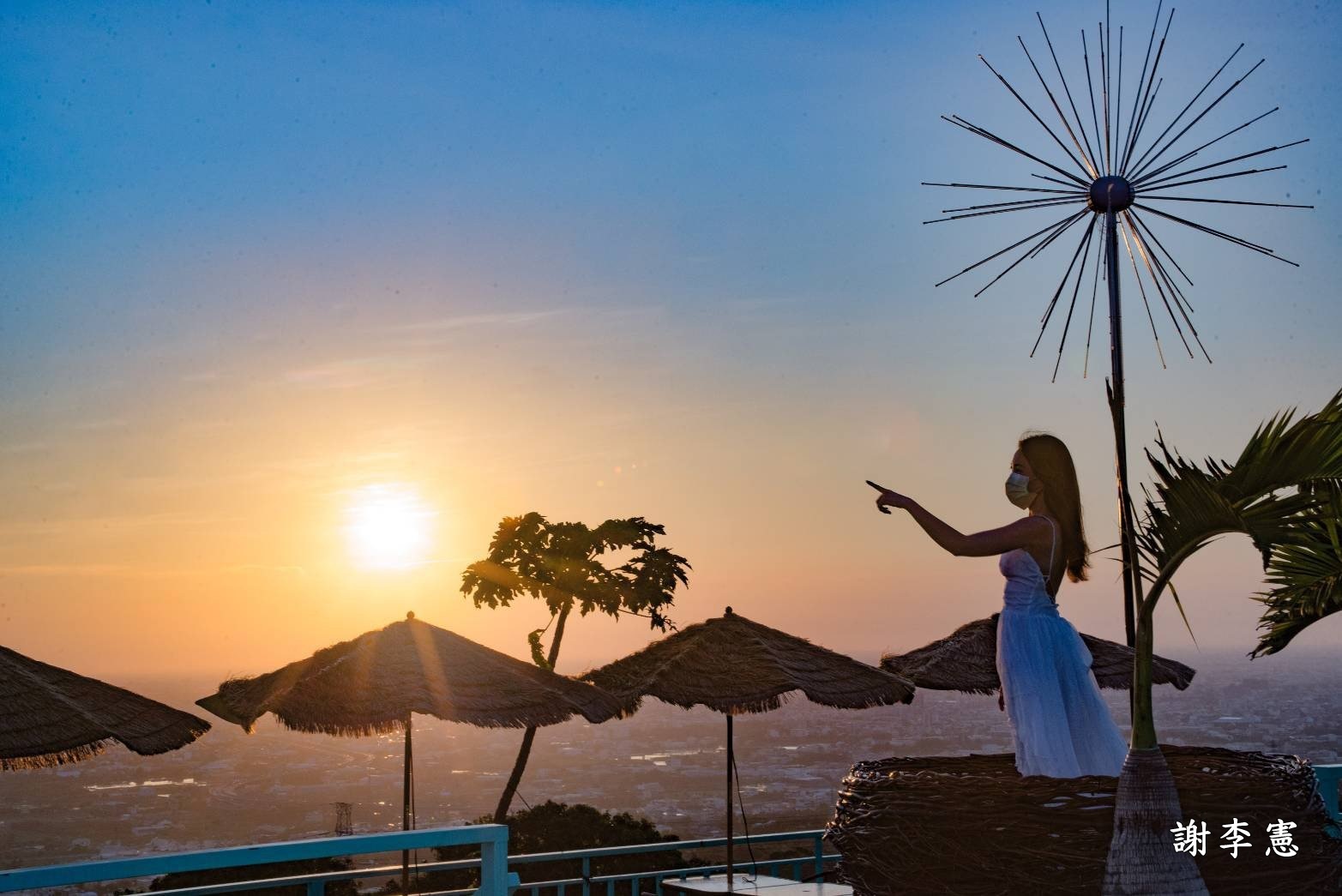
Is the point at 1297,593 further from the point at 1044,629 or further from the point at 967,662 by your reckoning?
the point at 1044,629

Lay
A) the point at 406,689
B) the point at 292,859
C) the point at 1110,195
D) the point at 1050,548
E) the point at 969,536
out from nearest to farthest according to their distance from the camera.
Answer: the point at 969,536, the point at 1050,548, the point at 292,859, the point at 406,689, the point at 1110,195

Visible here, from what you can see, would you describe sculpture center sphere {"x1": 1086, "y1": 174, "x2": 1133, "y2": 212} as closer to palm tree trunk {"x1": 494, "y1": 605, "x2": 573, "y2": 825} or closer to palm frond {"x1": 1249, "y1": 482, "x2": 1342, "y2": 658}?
palm frond {"x1": 1249, "y1": 482, "x2": 1342, "y2": 658}

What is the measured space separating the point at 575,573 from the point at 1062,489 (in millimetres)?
17520

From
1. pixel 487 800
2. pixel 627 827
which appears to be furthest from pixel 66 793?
pixel 627 827

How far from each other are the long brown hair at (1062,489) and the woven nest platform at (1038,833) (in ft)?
2.67

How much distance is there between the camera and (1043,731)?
3.92 m

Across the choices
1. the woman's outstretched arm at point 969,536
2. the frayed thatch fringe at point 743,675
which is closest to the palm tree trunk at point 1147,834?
the woman's outstretched arm at point 969,536

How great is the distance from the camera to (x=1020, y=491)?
4.05 meters

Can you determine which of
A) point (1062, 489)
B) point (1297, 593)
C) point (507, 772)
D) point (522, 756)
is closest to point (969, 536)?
point (1062, 489)

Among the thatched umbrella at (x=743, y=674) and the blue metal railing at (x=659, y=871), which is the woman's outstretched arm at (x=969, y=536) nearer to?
the blue metal railing at (x=659, y=871)

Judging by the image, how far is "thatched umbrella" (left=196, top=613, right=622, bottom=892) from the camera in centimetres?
836

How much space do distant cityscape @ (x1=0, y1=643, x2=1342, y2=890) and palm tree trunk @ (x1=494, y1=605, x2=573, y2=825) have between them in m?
1.85

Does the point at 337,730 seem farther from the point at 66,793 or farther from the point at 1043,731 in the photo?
the point at 66,793

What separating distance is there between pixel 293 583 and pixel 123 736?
2224cm
